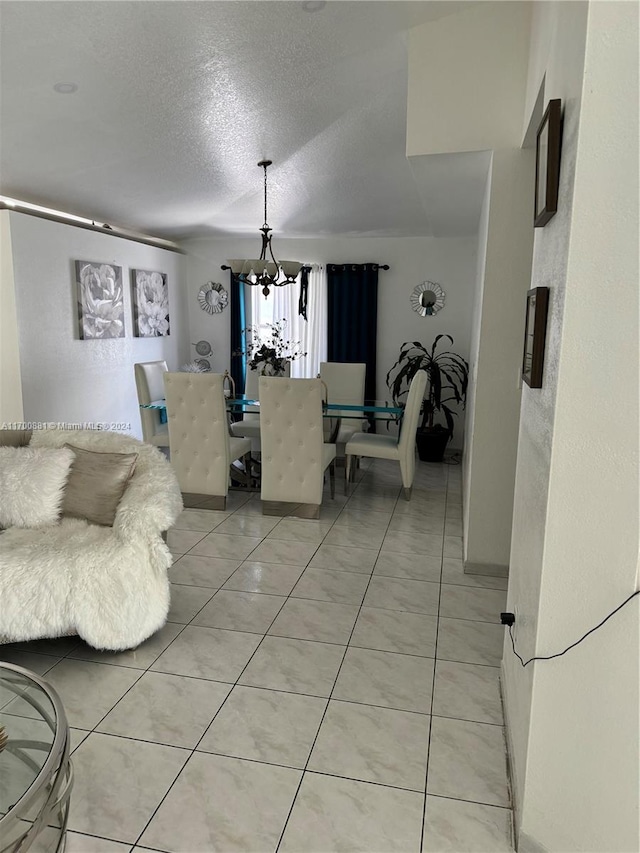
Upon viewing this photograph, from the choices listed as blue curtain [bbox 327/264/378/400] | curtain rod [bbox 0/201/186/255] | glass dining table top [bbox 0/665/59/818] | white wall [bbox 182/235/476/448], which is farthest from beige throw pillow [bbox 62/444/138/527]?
white wall [bbox 182/235/476/448]

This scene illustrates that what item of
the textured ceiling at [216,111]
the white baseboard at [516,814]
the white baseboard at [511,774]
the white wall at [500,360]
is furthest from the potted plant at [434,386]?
the white baseboard at [516,814]

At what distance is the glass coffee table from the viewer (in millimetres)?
1374

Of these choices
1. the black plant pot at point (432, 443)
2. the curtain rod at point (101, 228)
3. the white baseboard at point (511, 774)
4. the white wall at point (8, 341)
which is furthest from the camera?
the black plant pot at point (432, 443)

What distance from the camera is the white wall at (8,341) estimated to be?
450 cm

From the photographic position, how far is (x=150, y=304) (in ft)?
21.1

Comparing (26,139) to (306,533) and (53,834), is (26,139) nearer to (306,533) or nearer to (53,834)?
(306,533)

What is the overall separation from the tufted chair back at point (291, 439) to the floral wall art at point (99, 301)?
2196 mm

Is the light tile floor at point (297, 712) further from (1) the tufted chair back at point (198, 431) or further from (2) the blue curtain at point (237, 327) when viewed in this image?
(2) the blue curtain at point (237, 327)

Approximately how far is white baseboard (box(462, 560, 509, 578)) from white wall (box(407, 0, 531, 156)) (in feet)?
7.43

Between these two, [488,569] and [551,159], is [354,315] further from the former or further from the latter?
[551,159]

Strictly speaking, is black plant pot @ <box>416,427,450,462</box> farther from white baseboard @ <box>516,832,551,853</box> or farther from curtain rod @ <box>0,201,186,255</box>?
white baseboard @ <box>516,832,551,853</box>

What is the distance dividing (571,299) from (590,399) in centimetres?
24

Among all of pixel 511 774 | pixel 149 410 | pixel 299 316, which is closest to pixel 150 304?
pixel 299 316

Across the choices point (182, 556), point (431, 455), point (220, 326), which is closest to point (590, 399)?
point (182, 556)
